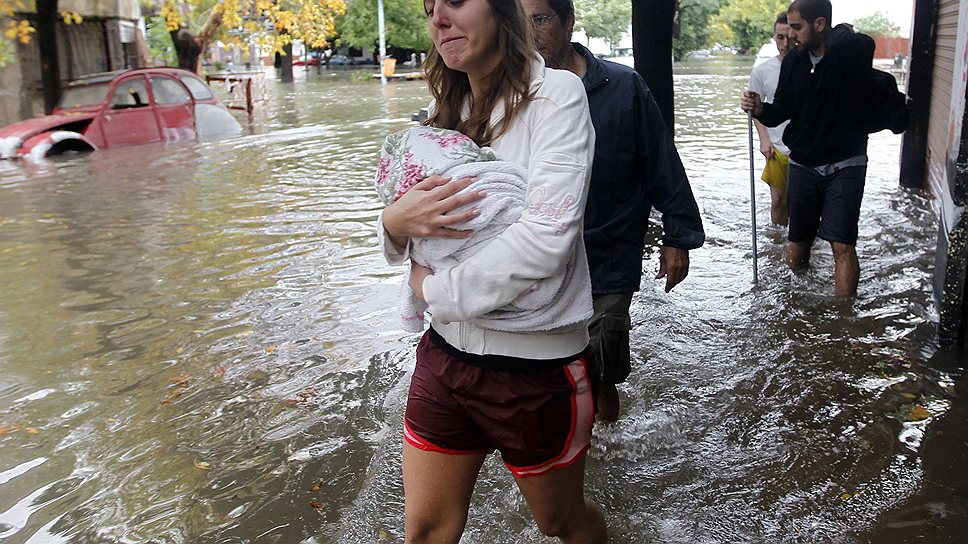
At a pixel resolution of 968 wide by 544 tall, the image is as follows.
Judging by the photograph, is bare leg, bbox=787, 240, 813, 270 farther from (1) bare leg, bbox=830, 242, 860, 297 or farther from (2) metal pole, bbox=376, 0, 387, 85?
(2) metal pole, bbox=376, 0, 387, 85

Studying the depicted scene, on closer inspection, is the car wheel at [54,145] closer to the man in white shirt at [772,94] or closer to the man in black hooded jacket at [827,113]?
the man in white shirt at [772,94]

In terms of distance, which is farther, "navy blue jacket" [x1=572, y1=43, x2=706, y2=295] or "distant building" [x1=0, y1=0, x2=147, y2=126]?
"distant building" [x1=0, y1=0, x2=147, y2=126]

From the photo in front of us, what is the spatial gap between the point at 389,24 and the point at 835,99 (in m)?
50.7

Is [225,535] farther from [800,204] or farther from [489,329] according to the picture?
[800,204]

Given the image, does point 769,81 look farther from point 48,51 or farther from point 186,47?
point 186,47

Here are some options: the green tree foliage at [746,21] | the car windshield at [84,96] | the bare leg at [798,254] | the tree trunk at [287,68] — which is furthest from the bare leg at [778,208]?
the green tree foliage at [746,21]

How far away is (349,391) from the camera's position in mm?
5254

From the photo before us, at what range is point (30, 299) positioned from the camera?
734 cm

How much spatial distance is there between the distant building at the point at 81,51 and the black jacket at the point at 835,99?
19.0 metres

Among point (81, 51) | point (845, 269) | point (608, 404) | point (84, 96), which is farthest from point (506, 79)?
point (81, 51)

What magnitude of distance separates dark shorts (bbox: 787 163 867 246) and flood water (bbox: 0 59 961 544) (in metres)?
0.58

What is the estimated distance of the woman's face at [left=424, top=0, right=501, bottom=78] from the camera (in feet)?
7.55

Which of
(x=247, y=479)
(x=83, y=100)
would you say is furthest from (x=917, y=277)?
(x=83, y=100)

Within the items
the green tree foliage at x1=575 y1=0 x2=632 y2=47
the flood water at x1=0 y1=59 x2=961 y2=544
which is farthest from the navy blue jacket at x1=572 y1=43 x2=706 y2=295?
the green tree foliage at x1=575 y1=0 x2=632 y2=47
